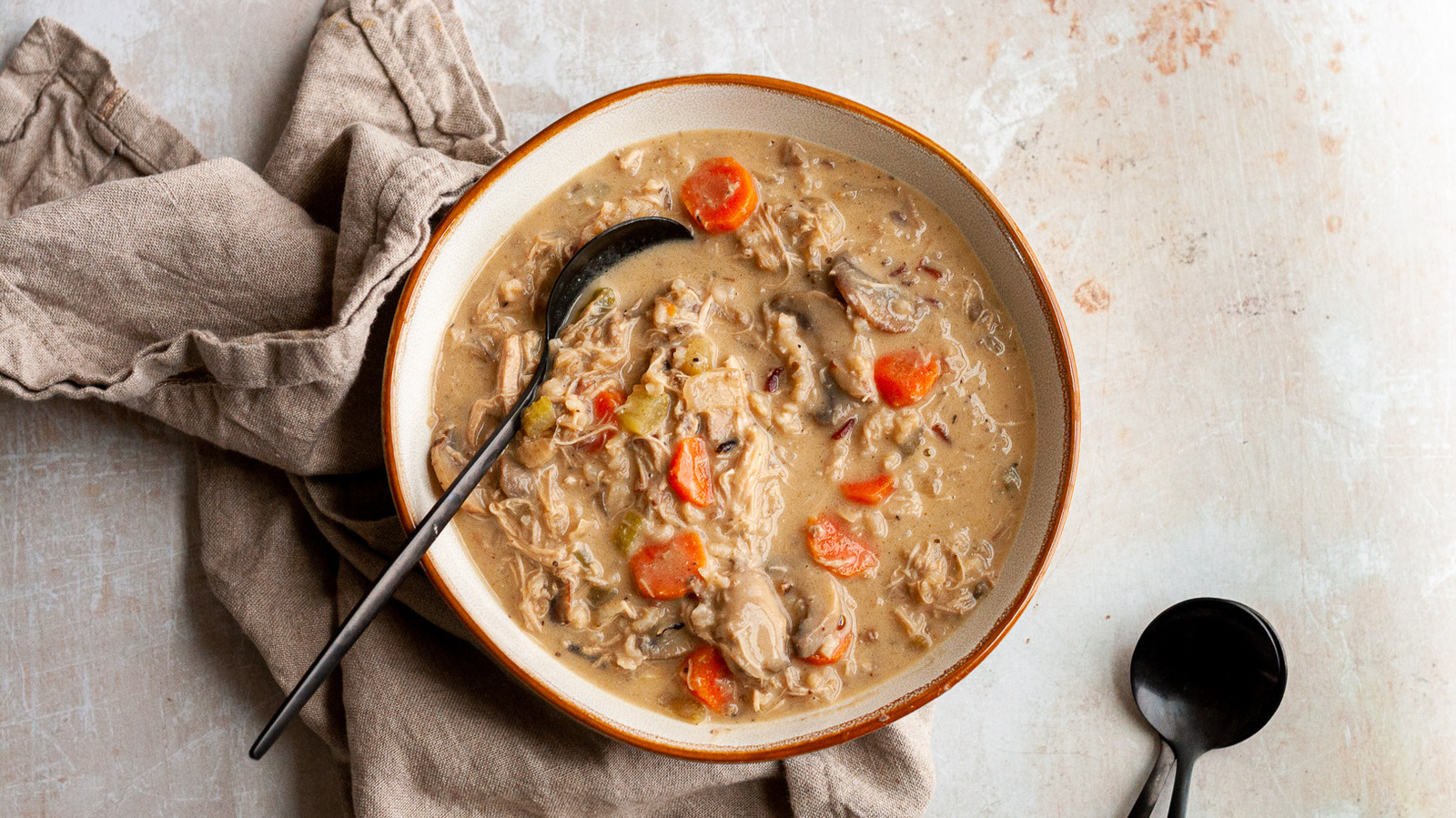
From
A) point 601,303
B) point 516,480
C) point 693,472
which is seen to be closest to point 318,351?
point 516,480

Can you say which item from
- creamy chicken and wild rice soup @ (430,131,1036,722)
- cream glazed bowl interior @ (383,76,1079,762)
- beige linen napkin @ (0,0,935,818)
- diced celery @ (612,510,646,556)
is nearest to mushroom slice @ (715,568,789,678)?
creamy chicken and wild rice soup @ (430,131,1036,722)

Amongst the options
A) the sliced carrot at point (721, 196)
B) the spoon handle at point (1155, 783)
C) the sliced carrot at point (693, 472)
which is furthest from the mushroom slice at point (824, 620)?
the spoon handle at point (1155, 783)

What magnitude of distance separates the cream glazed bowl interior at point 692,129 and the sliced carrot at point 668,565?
411mm

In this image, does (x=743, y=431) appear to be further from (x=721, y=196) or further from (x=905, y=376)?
(x=721, y=196)

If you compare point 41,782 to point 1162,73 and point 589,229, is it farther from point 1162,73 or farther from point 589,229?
point 1162,73

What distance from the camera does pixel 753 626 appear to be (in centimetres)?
326

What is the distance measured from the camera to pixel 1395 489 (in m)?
4.02

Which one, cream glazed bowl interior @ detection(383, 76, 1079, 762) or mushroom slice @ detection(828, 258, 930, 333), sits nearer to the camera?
cream glazed bowl interior @ detection(383, 76, 1079, 762)

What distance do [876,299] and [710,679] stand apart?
4.68 ft

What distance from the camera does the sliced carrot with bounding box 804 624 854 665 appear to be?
3.33m

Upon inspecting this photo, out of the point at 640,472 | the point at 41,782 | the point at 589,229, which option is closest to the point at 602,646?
the point at 640,472

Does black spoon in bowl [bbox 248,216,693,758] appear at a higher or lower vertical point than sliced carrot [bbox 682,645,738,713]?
higher

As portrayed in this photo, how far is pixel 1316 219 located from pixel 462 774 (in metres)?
4.00

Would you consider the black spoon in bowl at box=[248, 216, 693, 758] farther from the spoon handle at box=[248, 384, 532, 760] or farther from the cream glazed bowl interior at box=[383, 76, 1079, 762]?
the cream glazed bowl interior at box=[383, 76, 1079, 762]
